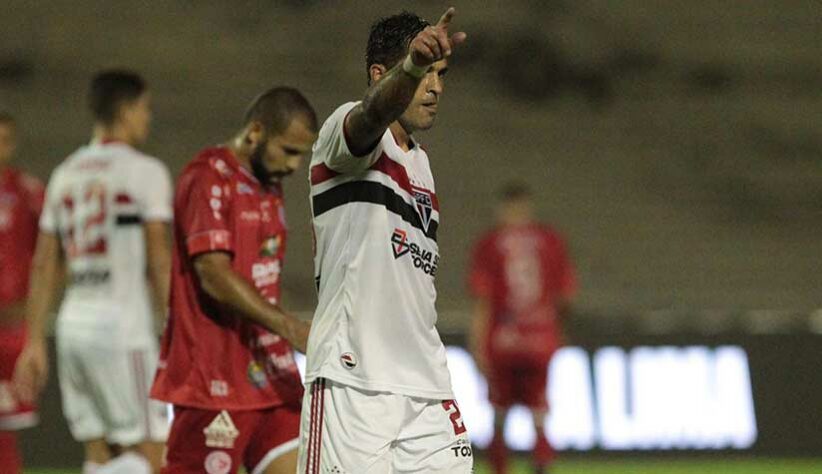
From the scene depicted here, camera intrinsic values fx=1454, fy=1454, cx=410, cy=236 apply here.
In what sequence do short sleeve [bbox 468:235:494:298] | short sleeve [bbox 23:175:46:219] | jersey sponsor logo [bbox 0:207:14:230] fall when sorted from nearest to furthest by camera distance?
jersey sponsor logo [bbox 0:207:14:230], short sleeve [bbox 23:175:46:219], short sleeve [bbox 468:235:494:298]

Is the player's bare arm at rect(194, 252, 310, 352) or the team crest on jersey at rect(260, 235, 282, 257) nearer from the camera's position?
the player's bare arm at rect(194, 252, 310, 352)

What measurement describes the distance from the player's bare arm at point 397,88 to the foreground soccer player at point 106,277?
271 centimetres

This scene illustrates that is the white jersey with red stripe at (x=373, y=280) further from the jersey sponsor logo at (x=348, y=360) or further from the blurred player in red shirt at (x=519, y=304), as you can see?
the blurred player in red shirt at (x=519, y=304)

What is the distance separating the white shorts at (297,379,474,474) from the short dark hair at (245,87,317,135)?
4.07 feet

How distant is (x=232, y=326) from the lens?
4.99 m

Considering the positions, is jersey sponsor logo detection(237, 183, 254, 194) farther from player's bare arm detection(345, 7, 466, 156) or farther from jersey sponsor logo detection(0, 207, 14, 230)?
jersey sponsor logo detection(0, 207, 14, 230)

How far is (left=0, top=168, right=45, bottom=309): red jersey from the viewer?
7781mm

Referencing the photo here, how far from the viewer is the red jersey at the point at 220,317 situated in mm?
4938

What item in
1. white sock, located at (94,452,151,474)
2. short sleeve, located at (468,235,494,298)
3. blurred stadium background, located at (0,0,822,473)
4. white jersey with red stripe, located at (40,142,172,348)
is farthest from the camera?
blurred stadium background, located at (0,0,822,473)

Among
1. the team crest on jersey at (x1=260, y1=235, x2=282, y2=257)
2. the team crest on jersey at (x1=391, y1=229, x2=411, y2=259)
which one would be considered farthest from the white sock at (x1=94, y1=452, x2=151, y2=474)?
the team crest on jersey at (x1=391, y1=229, x2=411, y2=259)

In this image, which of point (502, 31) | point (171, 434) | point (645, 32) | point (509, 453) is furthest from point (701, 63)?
point (171, 434)

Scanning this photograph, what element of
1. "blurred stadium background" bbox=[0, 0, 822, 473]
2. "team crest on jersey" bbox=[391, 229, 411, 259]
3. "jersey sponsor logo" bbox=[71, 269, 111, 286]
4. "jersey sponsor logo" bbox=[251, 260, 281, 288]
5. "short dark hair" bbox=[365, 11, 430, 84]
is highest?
"blurred stadium background" bbox=[0, 0, 822, 473]

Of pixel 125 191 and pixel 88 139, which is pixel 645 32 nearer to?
pixel 88 139

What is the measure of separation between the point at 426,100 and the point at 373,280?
51 cm
